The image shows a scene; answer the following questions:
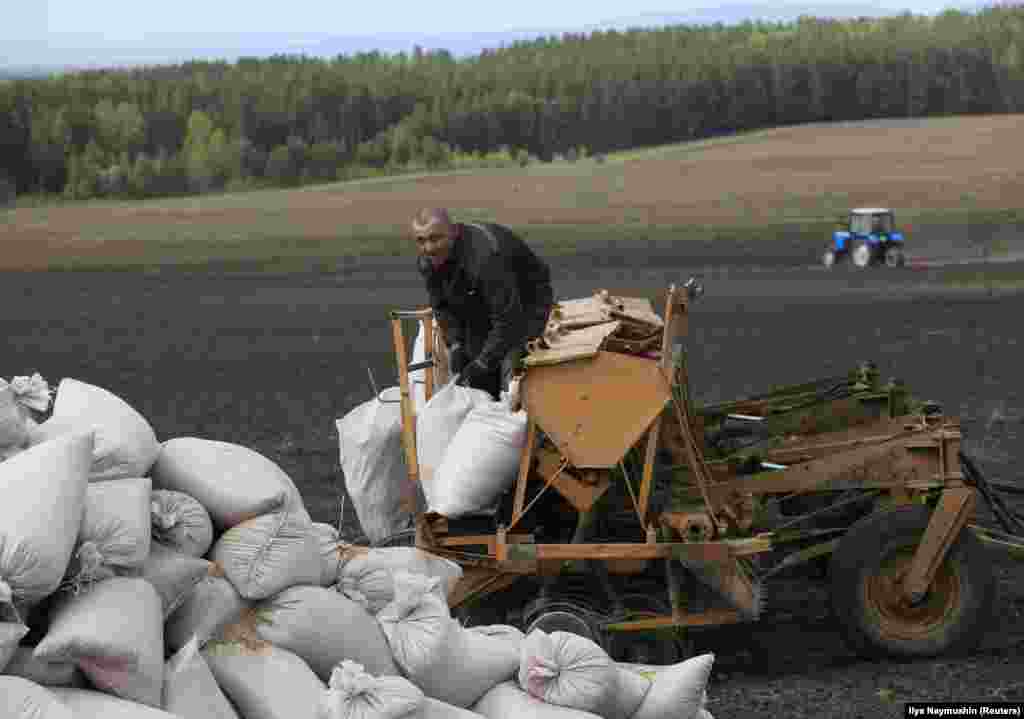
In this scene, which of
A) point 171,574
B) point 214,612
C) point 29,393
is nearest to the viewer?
point 171,574

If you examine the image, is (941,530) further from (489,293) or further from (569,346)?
(489,293)

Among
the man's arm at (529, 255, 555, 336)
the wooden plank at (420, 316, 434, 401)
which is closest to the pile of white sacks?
the man's arm at (529, 255, 555, 336)

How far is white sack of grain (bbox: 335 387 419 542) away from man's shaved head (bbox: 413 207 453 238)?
0.68 m

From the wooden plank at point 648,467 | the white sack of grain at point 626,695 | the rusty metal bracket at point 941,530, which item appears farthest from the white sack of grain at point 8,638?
the rusty metal bracket at point 941,530

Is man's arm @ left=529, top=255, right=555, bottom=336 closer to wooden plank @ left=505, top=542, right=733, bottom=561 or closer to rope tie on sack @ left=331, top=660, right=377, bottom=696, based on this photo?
wooden plank @ left=505, top=542, right=733, bottom=561

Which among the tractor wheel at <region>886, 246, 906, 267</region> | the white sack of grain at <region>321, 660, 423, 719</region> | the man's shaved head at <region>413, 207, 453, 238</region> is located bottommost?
the tractor wheel at <region>886, 246, 906, 267</region>

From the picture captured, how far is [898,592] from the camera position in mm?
6438

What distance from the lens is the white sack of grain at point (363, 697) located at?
4410mm

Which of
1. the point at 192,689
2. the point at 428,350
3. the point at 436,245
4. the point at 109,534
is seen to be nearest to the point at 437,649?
the point at 192,689

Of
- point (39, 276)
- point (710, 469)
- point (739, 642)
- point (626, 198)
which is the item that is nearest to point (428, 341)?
point (710, 469)

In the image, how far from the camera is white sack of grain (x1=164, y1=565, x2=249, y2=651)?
487cm

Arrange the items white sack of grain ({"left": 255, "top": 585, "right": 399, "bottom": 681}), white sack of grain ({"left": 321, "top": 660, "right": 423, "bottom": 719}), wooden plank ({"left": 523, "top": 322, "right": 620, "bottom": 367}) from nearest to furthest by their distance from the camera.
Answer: white sack of grain ({"left": 321, "top": 660, "right": 423, "bottom": 719})
white sack of grain ({"left": 255, "top": 585, "right": 399, "bottom": 681})
wooden plank ({"left": 523, "top": 322, "right": 620, "bottom": 367})

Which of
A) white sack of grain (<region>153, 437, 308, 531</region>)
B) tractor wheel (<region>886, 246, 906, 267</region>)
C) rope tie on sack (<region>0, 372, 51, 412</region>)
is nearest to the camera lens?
white sack of grain (<region>153, 437, 308, 531</region>)

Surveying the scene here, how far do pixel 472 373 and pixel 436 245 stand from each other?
51 centimetres
